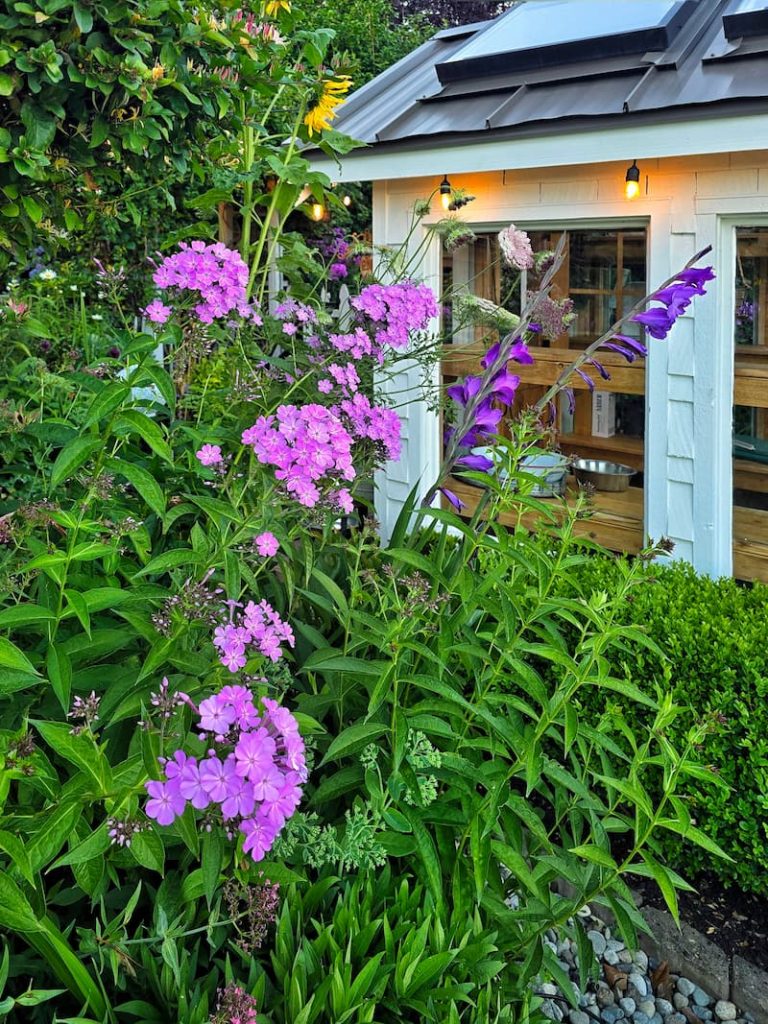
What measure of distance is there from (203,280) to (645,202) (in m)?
2.80

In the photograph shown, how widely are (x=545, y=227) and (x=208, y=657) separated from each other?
3572 mm

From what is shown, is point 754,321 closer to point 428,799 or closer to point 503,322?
point 503,322

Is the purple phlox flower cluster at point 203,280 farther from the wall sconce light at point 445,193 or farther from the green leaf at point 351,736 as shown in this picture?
the wall sconce light at point 445,193

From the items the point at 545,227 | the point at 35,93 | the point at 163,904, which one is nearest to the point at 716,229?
the point at 545,227

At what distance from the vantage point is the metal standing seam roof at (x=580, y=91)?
3699 mm

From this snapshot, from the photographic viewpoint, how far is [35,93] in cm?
223

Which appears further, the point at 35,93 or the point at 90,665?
the point at 35,93

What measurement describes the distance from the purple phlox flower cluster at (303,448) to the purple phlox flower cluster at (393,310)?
0.58 meters

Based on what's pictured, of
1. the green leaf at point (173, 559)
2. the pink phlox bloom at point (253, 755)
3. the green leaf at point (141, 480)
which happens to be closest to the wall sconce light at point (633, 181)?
the green leaf at point (141, 480)

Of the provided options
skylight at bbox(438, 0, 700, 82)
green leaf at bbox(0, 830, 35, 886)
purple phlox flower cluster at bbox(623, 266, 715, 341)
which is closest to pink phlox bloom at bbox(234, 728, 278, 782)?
green leaf at bbox(0, 830, 35, 886)

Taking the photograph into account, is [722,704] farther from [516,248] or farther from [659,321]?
[516,248]

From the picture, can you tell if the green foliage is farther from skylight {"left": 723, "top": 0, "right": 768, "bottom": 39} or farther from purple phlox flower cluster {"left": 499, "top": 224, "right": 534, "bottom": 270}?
skylight {"left": 723, "top": 0, "right": 768, "bottom": 39}

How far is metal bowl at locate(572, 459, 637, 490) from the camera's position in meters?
4.46

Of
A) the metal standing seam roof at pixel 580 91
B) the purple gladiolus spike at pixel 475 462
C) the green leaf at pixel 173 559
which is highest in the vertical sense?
the metal standing seam roof at pixel 580 91
